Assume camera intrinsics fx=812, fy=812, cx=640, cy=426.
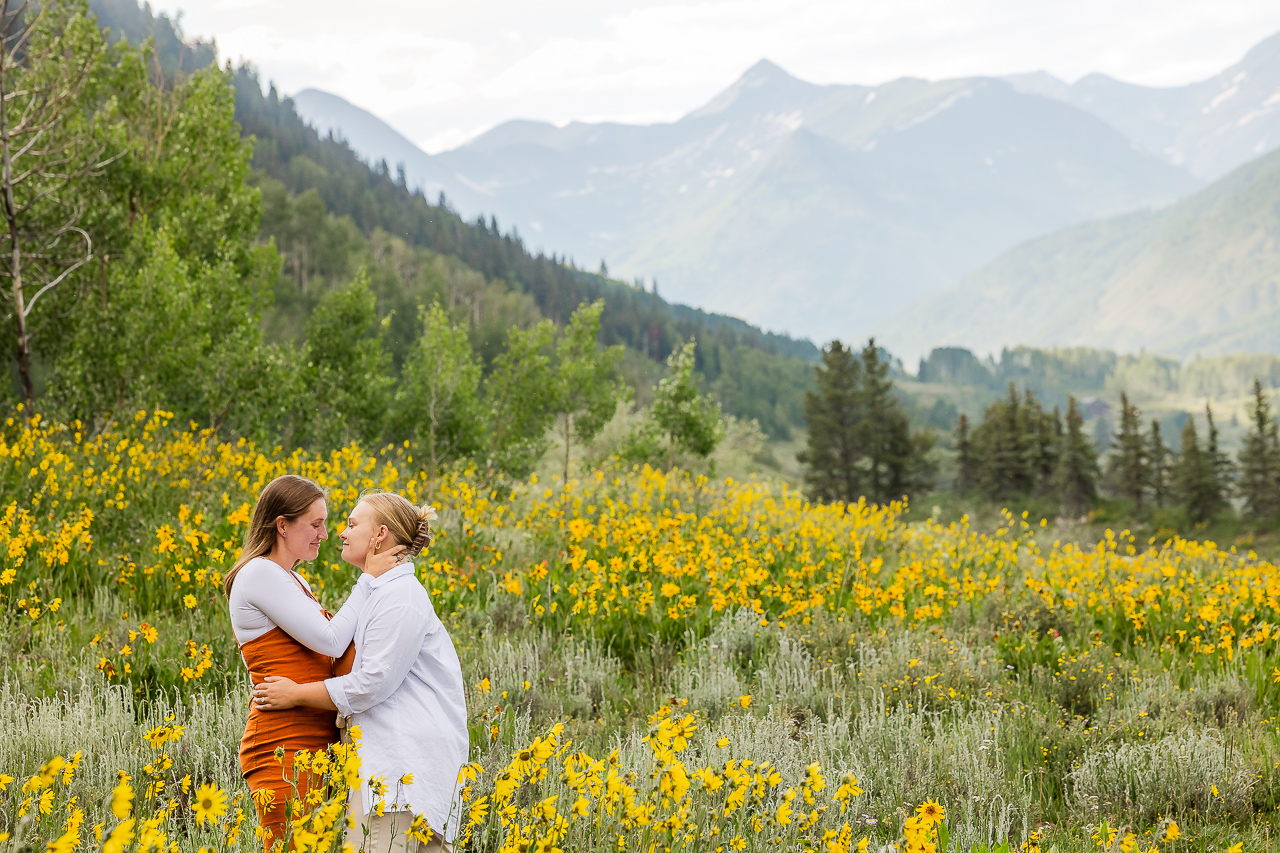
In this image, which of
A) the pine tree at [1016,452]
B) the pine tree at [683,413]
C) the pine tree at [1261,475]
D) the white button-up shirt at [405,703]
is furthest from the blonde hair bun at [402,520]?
the pine tree at [1261,475]

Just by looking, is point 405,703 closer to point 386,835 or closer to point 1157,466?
point 386,835

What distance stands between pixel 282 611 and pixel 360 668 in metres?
0.43

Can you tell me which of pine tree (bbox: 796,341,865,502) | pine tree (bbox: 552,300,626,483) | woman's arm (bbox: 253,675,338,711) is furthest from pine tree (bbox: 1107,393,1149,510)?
woman's arm (bbox: 253,675,338,711)

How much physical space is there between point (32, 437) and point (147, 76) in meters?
11.7

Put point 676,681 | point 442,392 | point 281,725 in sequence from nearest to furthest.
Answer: point 281,725 → point 676,681 → point 442,392

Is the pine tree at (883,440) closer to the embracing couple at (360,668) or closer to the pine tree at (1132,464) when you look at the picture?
the pine tree at (1132,464)

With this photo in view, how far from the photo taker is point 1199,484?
48.1 metres

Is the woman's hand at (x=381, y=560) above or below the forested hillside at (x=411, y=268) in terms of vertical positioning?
below

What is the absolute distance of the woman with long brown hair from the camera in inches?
123

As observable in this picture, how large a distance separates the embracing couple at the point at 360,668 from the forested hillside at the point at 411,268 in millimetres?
52965

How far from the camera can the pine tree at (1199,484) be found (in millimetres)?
48000

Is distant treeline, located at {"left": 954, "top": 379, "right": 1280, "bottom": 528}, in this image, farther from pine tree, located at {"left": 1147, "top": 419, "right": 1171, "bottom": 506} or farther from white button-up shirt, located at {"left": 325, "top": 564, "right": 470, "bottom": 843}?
white button-up shirt, located at {"left": 325, "top": 564, "right": 470, "bottom": 843}

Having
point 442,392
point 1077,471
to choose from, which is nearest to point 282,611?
point 442,392

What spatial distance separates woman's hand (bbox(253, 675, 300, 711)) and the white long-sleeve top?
0.55 feet
